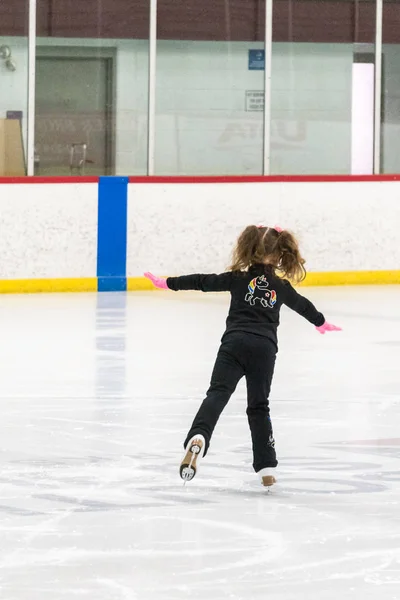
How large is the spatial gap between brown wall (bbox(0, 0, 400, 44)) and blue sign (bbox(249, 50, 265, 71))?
0.15 m

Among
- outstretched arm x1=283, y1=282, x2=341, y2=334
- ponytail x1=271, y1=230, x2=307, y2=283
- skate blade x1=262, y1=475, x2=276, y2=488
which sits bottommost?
skate blade x1=262, y1=475, x2=276, y2=488

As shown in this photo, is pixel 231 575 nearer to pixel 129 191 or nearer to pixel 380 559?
pixel 380 559

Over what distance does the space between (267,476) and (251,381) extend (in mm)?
378

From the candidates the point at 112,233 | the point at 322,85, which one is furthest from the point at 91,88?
the point at 322,85

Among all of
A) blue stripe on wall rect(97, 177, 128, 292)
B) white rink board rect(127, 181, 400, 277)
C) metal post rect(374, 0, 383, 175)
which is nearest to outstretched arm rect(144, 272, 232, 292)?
blue stripe on wall rect(97, 177, 128, 292)

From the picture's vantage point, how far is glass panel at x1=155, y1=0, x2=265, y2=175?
628 inches

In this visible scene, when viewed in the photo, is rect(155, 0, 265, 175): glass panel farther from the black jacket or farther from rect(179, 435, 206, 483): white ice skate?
rect(179, 435, 206, 483): white ice skate

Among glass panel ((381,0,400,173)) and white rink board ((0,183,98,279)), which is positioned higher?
glass panel ((381,0,400,173))

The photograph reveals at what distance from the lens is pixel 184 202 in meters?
15.3

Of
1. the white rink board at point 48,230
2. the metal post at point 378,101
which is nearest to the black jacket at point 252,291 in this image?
the white rink board at point 48,230

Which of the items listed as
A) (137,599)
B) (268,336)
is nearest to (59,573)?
(137,599)

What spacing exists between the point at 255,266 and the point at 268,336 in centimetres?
29

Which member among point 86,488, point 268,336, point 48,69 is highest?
point 48,69

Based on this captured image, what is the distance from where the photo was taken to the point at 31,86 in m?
15.3
